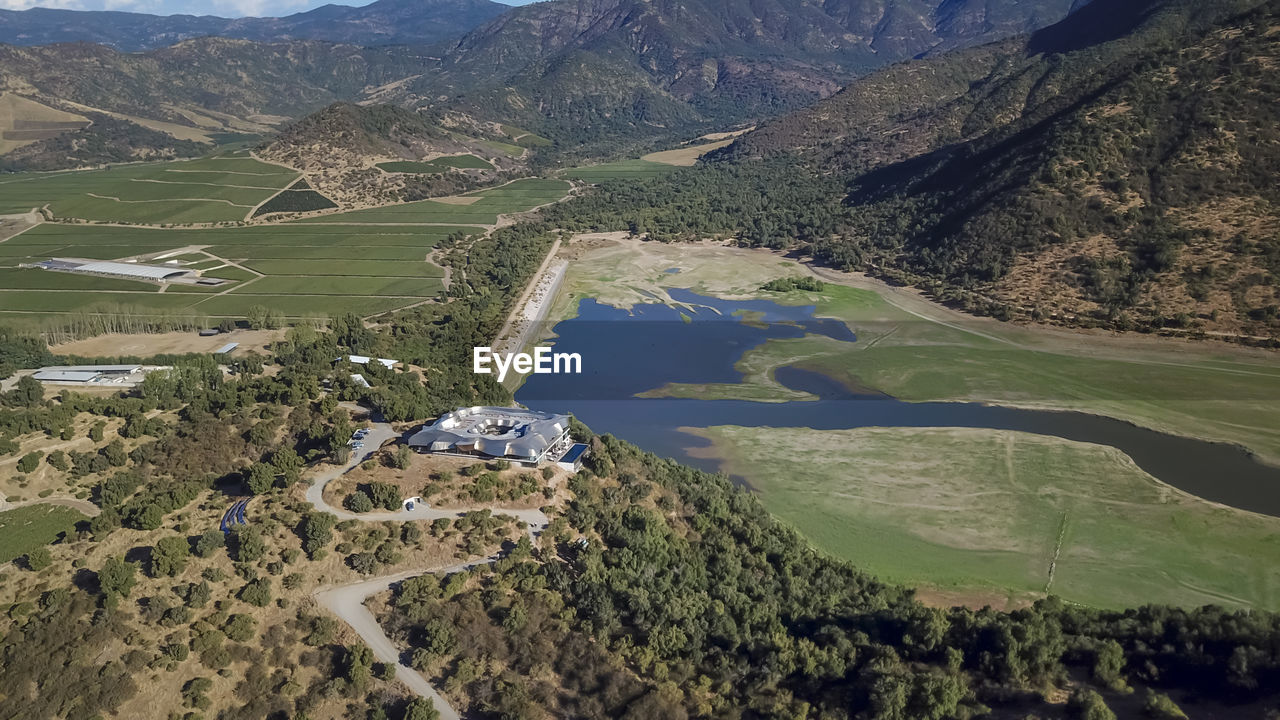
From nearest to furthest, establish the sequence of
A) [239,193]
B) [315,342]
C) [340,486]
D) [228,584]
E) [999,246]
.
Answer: [228,584]
[340,486]
[315,342]
[999,246]
[239,193]

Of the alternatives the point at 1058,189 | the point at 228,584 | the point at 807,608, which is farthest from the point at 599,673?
the point at 1058,189

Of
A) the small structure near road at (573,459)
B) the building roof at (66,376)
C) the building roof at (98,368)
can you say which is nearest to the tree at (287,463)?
the small structure near road at (573,459)

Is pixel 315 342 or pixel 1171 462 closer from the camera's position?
pixel 1171 462

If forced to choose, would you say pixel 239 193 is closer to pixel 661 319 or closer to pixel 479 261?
pixel 479 261

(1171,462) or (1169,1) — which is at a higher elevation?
(1169,1)

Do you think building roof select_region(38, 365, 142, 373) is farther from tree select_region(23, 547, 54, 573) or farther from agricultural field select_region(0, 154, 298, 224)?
agricultural field select_region(0, 154, 298, 224)

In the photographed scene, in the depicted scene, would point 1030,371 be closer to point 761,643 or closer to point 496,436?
point 761,643

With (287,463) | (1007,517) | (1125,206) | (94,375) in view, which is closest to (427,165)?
(94,375)
